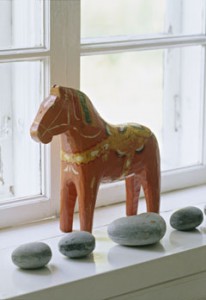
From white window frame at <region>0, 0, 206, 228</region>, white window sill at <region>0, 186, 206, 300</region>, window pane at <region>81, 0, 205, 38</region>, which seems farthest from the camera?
window pane at <region>81, 0, 205, 38</region>

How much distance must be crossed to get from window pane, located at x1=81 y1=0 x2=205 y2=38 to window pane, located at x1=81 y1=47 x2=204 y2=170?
54 millimetres

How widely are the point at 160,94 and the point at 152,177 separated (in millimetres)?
363

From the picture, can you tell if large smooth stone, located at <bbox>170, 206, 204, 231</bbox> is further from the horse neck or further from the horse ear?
the horse ear

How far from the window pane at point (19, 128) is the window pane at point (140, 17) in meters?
0.16

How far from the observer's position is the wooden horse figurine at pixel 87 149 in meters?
1.50

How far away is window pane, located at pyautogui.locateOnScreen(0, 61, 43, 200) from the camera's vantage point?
169 centimetres

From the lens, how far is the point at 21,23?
5.45ft

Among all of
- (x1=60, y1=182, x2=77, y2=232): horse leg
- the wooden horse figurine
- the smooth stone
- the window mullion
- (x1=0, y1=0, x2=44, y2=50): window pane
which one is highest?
(x1=0, y1=0, x2=44, y2=50): window pane

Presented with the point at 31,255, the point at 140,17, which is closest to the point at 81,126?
the point at 31,255

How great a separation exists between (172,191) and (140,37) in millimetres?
378

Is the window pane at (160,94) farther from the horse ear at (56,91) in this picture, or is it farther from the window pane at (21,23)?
the horse ear at (56,91)

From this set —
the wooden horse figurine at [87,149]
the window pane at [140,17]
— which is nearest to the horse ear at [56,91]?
the wooden horse figurine at [87,149]

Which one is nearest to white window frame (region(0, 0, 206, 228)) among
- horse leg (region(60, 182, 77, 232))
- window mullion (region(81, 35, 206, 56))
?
window mullion (region(81, 35, 206, 56))

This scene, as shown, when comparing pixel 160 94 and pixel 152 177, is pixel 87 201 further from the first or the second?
pixel 160 94
